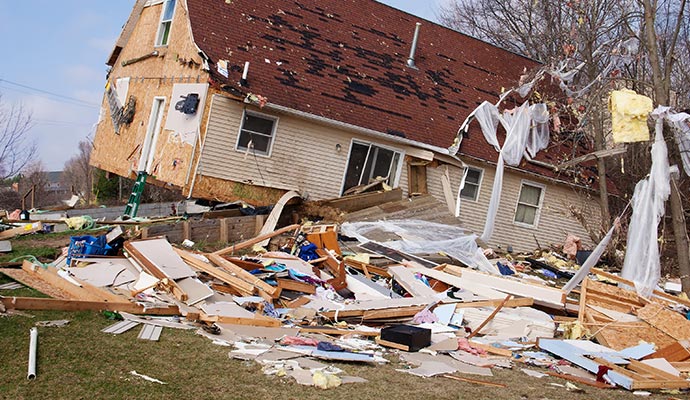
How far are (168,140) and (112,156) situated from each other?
4.08m

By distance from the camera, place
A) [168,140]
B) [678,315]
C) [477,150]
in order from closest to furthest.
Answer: [678,315]
[168,140]
[477,150]

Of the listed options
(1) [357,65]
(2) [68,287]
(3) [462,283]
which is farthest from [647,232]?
(1) [357,65]

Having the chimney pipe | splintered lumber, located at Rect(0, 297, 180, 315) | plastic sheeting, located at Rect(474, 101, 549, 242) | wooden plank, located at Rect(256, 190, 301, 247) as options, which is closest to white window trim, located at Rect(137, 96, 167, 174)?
the chimney pipe

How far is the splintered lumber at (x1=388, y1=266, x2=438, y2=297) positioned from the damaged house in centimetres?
574

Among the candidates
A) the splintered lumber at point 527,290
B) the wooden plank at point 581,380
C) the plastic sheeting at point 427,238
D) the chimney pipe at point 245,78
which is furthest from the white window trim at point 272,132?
the wooden plank at point 581,380

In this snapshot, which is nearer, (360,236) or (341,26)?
(360,236)

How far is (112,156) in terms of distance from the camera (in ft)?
68.2

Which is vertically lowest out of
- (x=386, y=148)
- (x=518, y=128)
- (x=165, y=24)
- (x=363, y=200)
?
(x=363, y=200)

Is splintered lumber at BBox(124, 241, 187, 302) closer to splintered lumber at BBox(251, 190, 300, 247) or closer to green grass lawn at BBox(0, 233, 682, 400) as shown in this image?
green grass lawn at BBox(0, 233, 682, 400)

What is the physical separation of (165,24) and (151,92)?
184 centimetres

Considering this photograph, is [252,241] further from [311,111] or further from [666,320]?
[666,320]

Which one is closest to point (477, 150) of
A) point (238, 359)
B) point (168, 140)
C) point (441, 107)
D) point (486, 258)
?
point (441, 107)

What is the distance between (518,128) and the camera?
18.1m

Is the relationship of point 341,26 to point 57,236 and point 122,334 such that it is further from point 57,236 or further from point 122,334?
point 122,334
